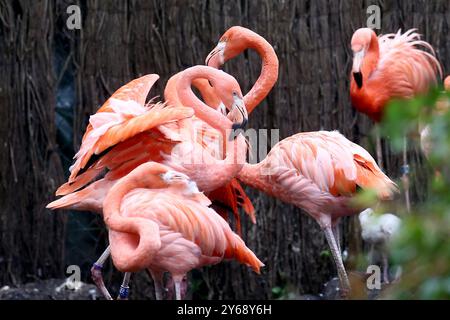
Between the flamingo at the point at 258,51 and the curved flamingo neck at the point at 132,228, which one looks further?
the flamingo at the point at 258,51

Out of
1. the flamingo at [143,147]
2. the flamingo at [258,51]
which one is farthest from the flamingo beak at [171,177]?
the flamingo at [258,51]

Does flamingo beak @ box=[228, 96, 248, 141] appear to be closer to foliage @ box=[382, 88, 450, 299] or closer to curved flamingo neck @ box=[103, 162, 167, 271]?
curved flamingo neck @ box=[103, 162, 167, 271]

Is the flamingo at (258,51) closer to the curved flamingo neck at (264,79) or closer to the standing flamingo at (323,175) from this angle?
the curved flamingo neck at (264,79)

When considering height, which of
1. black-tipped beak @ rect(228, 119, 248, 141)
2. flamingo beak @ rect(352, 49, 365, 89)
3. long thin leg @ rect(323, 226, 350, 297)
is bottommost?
long thin leg @ rect(323, 226, 350, 297)

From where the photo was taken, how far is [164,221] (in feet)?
11.8

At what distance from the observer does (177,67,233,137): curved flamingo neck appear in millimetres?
4410

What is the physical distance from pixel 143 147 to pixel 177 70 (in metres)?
1.66

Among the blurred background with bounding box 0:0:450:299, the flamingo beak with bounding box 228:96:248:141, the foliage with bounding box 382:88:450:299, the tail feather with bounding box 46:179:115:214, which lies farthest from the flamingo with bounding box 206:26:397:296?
the foliage with bounding box 382:88:450:299

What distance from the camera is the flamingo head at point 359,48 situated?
5.21m

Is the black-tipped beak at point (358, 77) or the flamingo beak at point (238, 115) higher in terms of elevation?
the black-tipped beak at point (358, 77)

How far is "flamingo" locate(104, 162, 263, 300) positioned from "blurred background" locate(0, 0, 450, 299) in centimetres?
204

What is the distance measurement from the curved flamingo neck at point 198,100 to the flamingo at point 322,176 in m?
0.34
